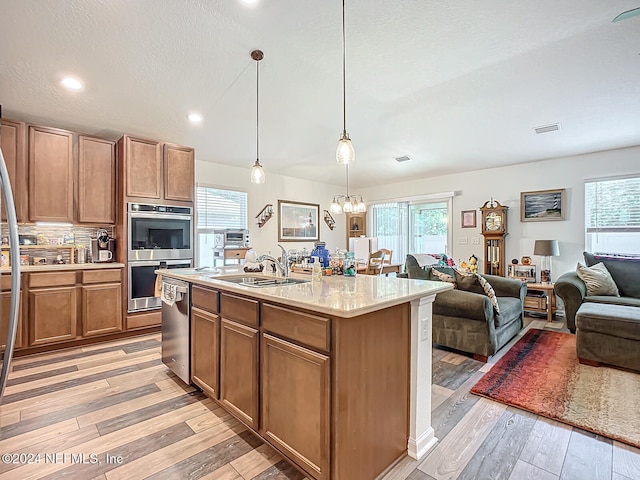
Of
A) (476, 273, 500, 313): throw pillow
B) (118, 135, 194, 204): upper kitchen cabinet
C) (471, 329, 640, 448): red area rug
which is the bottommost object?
(471, 329, 640, 448): red area rug

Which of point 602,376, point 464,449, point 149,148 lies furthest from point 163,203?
point 602,376

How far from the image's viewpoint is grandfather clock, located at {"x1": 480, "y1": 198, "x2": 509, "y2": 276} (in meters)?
5.45

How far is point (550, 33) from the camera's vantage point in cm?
233

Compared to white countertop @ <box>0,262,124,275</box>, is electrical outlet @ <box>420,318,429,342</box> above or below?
below

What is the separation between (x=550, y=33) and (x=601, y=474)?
277 centimetres

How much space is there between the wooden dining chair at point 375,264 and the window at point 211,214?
2.31 metres

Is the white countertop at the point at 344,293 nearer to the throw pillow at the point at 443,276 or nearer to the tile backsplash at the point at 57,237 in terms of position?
the throw pillow at the point at 443,276

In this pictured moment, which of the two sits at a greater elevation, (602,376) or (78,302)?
(78,302)

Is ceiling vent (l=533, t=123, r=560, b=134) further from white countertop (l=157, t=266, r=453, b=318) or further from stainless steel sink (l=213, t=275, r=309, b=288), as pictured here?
stainless steel sink (l=213, t=275, r=309, b=288)

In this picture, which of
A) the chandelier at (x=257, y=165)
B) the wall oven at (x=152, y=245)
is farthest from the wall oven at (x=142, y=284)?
the chandelier at (x=257, y=165)

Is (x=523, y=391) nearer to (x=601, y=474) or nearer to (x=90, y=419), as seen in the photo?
(x=601, y=474)

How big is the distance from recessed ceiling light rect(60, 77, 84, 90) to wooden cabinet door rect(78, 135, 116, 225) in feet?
3.08

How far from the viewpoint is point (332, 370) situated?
4.85 feet

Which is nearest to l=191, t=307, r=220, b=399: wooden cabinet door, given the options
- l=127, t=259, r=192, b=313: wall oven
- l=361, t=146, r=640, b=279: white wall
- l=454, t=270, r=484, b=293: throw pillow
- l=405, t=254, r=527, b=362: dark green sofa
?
l=127, t=259, r=192, b=313: wall oven
